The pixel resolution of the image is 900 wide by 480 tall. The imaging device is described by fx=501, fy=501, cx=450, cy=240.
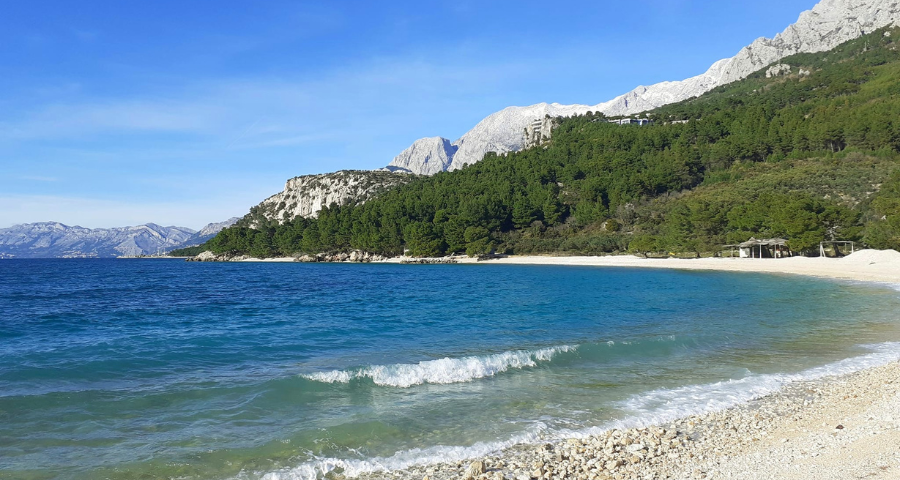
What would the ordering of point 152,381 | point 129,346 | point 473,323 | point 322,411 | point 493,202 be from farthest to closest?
point 493,202, point 473,323, point 129,346, point 152,381, point 322,411

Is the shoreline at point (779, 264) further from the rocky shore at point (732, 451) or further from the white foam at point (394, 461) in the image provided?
the white foam at point (394, 461)

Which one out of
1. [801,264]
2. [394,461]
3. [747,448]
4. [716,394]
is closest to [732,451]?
[747,448]

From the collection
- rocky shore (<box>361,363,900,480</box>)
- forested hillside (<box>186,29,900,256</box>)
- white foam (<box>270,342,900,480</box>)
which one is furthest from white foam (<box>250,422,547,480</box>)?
forested hillside (<box>186,29,900,256</box>)

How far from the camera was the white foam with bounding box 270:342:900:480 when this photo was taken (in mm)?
6672

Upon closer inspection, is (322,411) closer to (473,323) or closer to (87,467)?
(87,467)

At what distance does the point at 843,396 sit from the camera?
9047 millimetres

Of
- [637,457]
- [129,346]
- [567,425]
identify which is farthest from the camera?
[129,346]

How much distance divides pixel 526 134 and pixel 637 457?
513 ft

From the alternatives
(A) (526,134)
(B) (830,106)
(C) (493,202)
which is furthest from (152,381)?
(A) (526,134)

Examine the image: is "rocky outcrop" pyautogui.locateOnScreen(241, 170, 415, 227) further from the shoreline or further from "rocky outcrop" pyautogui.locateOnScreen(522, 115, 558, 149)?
the shoreline

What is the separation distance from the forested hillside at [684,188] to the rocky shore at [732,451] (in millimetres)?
47063

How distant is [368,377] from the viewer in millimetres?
10961

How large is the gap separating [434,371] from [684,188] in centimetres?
9001

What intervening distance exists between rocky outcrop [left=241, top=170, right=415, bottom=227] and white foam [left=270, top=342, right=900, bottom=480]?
13883cm
